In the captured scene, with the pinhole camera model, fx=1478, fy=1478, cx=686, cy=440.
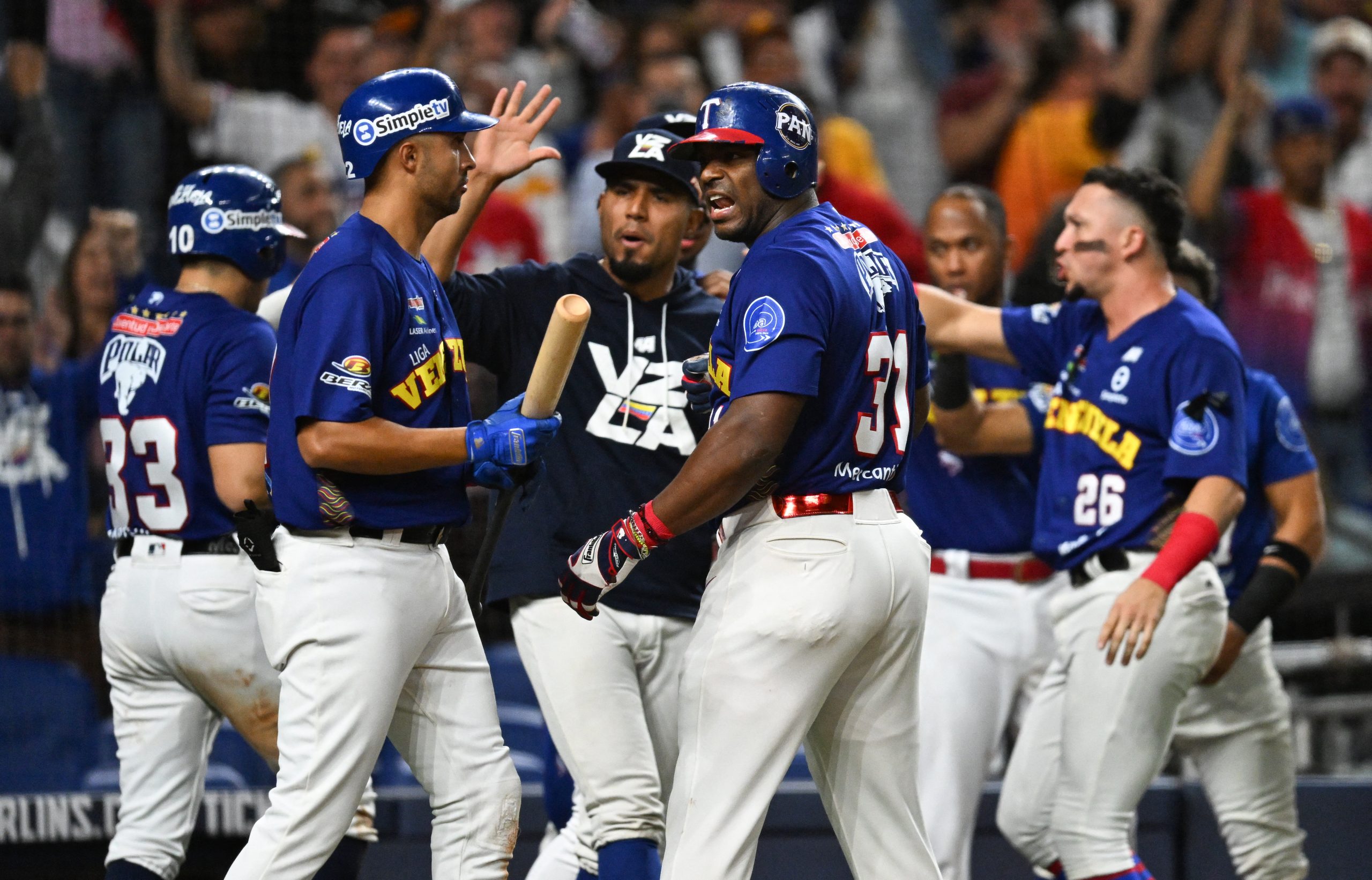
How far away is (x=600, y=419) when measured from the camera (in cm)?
376

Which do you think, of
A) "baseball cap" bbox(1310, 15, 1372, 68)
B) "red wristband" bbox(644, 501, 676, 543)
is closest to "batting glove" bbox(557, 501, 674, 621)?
"red wristband" bbox(644, 501, 676, 543)

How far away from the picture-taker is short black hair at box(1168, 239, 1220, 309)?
4.37 metres

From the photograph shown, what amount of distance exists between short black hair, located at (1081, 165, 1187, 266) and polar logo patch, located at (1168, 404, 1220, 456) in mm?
544

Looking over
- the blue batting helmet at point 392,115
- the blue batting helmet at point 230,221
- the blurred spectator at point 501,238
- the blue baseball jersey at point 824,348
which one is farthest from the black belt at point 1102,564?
the blurred spectator at point 501,238

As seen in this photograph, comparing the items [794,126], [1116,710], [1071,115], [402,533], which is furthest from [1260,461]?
[1071,115]

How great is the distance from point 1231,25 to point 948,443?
4841mm

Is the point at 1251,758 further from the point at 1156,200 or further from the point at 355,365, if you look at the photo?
the point at 355,365

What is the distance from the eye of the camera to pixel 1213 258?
7531mm

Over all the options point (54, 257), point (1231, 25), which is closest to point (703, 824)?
point (54, 257)

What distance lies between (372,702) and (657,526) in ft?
2.26

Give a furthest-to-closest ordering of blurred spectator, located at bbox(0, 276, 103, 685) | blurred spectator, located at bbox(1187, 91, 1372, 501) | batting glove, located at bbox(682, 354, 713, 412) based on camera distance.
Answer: blurred spectator, located at bbox(1187, 91, 1372, 501), blurred spectator, located at bbox(0, 276, 103, 685), batting glove, located at bbox(682, 354, 713, 412)

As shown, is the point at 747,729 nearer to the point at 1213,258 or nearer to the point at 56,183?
the point at 56,183

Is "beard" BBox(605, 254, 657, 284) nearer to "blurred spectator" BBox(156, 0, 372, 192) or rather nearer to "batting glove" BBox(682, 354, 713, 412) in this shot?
"batting glove" BBox(682, 354, 713, 412)

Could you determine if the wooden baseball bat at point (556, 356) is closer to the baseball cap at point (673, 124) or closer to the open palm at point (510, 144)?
the open palm at point (510, 144)
